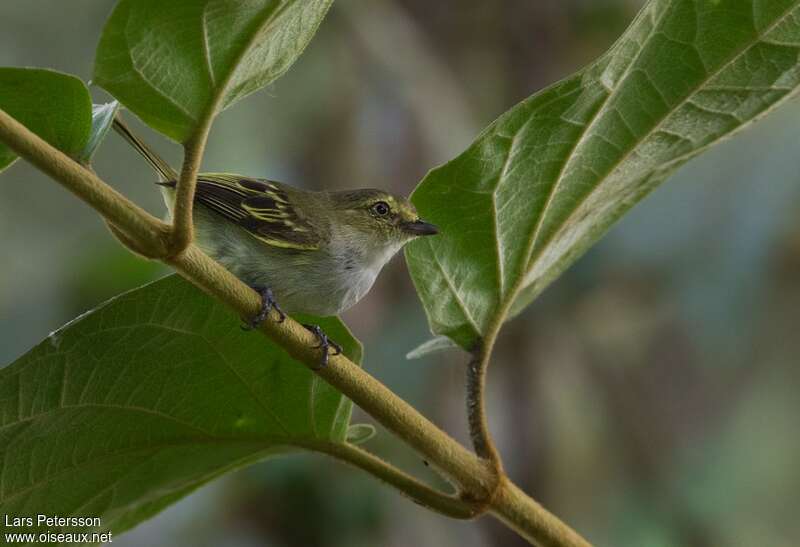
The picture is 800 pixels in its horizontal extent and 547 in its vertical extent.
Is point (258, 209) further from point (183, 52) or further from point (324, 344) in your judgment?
point (183, 52)

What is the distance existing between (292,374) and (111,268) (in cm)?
288

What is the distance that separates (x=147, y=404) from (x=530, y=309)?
12.3ft

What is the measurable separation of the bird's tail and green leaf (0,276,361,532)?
0.75m

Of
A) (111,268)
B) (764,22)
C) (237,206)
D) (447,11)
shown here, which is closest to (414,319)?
(111,268)

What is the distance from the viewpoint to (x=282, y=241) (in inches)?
134

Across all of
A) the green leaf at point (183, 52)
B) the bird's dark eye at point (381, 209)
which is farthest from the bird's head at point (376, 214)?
the green leaf at point (183, 52)

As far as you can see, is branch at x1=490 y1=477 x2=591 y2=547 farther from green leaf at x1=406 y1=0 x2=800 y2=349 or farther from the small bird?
the small bird

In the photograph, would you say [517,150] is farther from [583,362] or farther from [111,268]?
[583,362]

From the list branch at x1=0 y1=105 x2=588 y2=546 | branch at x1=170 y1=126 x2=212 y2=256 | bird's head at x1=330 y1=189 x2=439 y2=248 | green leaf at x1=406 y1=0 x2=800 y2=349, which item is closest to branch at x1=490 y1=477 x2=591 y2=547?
branch at x1=0 y1=105 x2=588 y2=546

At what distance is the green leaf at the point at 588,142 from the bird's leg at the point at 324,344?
20 centimetres

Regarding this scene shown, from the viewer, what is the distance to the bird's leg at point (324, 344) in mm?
1702

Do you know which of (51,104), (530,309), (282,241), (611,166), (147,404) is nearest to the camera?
(51,104)

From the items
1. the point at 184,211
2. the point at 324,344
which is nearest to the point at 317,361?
the point at 324,344

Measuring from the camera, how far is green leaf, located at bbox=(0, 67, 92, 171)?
1.66 meters
